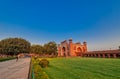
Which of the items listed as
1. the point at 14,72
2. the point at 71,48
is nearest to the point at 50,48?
the point at 71,48

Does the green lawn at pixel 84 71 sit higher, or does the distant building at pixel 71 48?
the distant building at pixel 71 48

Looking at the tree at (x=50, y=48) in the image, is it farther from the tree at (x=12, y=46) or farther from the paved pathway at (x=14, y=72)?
the paved pathway at (x=14, y=72)

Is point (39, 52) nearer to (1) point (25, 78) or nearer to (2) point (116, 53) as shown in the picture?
(2) point (116, 53)

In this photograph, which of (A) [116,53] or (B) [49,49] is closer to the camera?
(A) [116,53]

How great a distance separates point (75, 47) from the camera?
6519 centimetres

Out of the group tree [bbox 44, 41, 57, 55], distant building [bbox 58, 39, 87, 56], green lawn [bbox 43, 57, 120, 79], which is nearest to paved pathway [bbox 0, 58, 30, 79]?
green lawn [bbox 43, 57, 120, 79]

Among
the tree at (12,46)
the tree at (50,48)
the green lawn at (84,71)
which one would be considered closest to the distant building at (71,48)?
the tree at (50,48)

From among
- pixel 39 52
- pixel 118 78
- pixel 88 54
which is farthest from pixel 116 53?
pixel 39 52

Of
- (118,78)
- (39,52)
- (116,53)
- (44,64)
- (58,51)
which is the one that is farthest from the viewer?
(39,52)

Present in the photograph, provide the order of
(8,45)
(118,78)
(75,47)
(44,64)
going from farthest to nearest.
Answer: (75,47) < (8,45) < (44,64) < (118,78)

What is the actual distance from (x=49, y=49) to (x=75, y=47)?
57.9ft

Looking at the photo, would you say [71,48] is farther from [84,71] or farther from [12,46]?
[84,71]

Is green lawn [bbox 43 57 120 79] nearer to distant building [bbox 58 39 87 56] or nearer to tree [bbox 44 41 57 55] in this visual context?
distant building [bbox 58 39 87 56]

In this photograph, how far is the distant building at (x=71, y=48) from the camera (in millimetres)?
62966
